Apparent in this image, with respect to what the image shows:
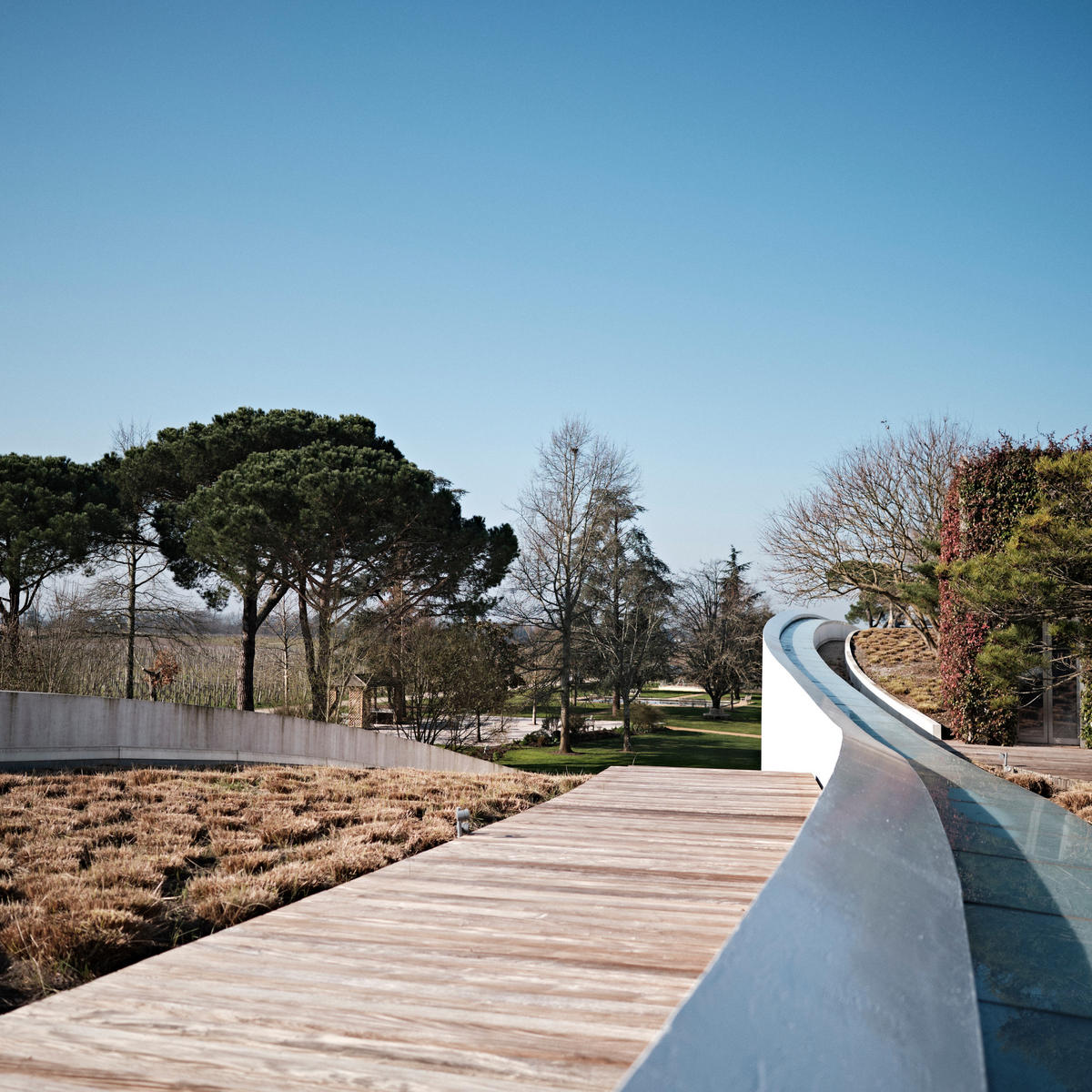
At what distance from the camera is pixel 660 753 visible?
20984 millimetres

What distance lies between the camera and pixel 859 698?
609cm

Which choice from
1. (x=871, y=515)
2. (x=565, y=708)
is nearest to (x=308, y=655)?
(x=565, y=708)

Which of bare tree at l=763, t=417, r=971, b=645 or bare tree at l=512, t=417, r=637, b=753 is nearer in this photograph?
bare tree at l=763, t=417, r=971, b=645

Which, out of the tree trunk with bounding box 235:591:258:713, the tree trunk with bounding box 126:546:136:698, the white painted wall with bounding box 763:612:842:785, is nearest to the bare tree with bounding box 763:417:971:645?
the white painted wall with bounding box 763:612:842:785

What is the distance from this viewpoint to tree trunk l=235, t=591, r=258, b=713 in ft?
48.7

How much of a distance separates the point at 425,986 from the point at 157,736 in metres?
7.81

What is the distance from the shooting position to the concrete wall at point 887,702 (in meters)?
10.9

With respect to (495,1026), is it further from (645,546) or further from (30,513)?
(645,546)

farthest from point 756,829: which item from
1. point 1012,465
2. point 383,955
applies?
point 1012,465

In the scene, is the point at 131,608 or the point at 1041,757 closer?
the point at 1041,757

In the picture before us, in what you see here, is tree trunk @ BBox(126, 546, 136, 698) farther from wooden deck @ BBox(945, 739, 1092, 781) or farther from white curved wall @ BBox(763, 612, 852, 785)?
wooden deck @ BBox(945, 739, 1092, 781)

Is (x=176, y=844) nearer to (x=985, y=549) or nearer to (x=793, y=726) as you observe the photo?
(x=793, y=726)

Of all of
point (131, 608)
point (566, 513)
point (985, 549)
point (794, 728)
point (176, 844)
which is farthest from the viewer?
point (566, 513)

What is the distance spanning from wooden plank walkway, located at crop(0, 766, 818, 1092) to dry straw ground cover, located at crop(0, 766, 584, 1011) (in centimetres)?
59
